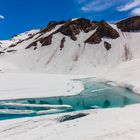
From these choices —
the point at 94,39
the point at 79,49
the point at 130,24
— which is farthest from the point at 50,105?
the point at 130,24

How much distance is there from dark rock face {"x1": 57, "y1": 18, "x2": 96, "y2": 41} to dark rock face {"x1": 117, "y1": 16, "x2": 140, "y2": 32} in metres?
15.1

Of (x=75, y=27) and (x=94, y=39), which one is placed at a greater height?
(x=75, y=27)

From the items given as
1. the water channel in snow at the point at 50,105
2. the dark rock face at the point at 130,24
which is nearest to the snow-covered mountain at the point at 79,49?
the dark rock face at the point at 130,24

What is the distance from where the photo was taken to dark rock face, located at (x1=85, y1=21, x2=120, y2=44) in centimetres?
15461

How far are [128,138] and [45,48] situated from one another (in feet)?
472

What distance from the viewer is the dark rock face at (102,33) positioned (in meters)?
155

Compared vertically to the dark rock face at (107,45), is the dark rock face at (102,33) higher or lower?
higher

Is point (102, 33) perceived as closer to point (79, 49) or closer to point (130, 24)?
point (79, 49)

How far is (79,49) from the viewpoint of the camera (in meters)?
150

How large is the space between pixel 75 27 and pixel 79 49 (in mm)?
23508

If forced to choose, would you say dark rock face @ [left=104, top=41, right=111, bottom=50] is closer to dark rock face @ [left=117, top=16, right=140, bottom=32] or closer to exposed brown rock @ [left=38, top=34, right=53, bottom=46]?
dark rock face @ [left=117, top=16, right=140, bottom=32]

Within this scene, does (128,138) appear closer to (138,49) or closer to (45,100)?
(45,100)

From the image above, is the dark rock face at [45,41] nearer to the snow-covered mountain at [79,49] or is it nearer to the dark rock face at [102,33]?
the snow-covered mountain at [79,49]

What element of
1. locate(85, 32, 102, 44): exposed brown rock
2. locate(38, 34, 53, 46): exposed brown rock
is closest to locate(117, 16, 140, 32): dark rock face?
locate(85, 32, 102, 44): exposed brown rock
